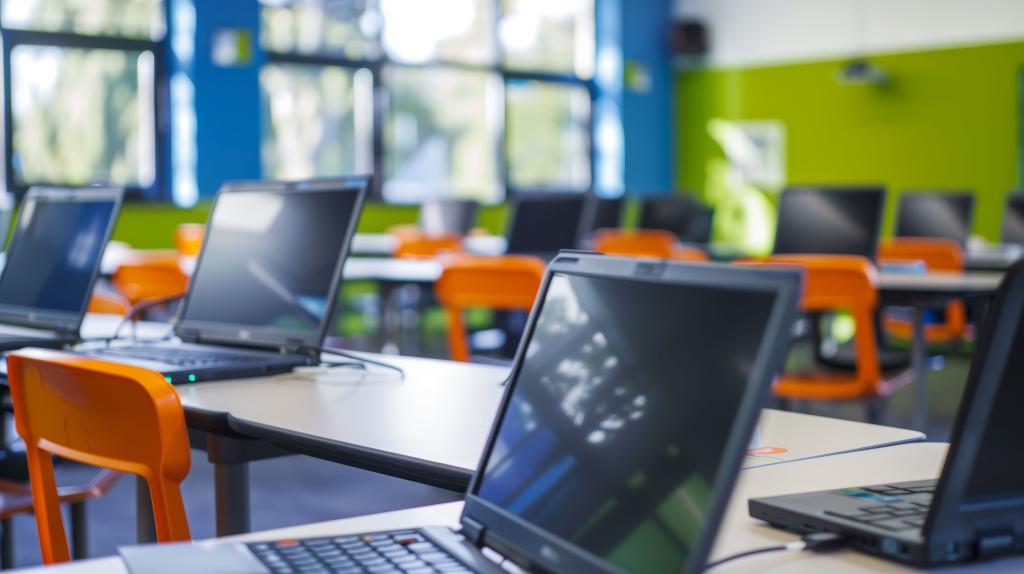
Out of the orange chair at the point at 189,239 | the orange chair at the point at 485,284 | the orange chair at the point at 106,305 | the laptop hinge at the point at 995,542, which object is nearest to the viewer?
the laptop hinge at the point at 995,542

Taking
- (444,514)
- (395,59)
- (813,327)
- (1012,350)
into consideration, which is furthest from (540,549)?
(395,59)

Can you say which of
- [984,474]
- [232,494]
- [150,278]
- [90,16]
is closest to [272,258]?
[232,494]

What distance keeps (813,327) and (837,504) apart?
3412 mm

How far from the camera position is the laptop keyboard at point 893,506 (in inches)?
41.8

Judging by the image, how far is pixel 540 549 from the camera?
0.99m

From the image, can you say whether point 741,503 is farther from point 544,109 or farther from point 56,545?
Answer: point 544,109

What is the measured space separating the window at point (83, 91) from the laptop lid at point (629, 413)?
7.02 m

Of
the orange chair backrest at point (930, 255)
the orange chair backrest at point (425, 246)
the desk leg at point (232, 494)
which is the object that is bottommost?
the orange chair backrest at point (425, 246)

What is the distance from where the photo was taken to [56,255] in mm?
2768

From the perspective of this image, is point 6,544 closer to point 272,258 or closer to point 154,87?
point 272,258

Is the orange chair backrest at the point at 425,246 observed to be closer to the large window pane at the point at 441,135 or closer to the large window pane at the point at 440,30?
the large window pane at the point at 441,135

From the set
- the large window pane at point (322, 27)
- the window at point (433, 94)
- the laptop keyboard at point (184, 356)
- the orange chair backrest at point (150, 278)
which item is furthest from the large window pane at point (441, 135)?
the laptop keyboard at point (184, 356)

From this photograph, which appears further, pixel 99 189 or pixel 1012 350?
pixel 99 189

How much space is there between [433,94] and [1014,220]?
472 cm
